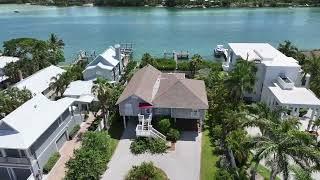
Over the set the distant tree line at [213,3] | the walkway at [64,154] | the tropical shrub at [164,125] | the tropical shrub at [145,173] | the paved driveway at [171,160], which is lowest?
the walkway at [64,154]

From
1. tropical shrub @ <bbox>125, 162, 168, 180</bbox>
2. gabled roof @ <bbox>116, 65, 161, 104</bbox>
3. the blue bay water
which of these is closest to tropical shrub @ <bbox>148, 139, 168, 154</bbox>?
gabled roof @ <bbox>116, 65, 161, 104</bbox>

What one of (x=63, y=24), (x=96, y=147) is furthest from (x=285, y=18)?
(x=96, y=147)

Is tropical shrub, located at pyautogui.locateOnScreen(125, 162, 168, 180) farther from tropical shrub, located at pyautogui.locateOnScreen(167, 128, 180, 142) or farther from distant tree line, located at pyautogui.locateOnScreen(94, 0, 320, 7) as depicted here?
distant tree line, located at pyautogui.locateOnScreen(94, 0, 320, 7)

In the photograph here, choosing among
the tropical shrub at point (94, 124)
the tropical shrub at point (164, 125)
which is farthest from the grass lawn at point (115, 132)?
the tropical shrub at point (164, 125)

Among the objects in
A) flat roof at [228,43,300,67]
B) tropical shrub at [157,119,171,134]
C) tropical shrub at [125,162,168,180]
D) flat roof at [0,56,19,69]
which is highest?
flat roof at [228,43,300,67]

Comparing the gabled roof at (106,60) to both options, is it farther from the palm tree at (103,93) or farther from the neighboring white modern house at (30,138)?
the neighboring white modern house at (30,138)

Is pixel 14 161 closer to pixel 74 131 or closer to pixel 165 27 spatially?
pixel 74 131

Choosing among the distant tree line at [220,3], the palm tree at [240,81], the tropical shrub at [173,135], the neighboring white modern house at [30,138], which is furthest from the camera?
the distant tree line at [220,3]

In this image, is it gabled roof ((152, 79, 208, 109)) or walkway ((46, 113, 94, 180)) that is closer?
walkway ((46, 113, 94, 180))
